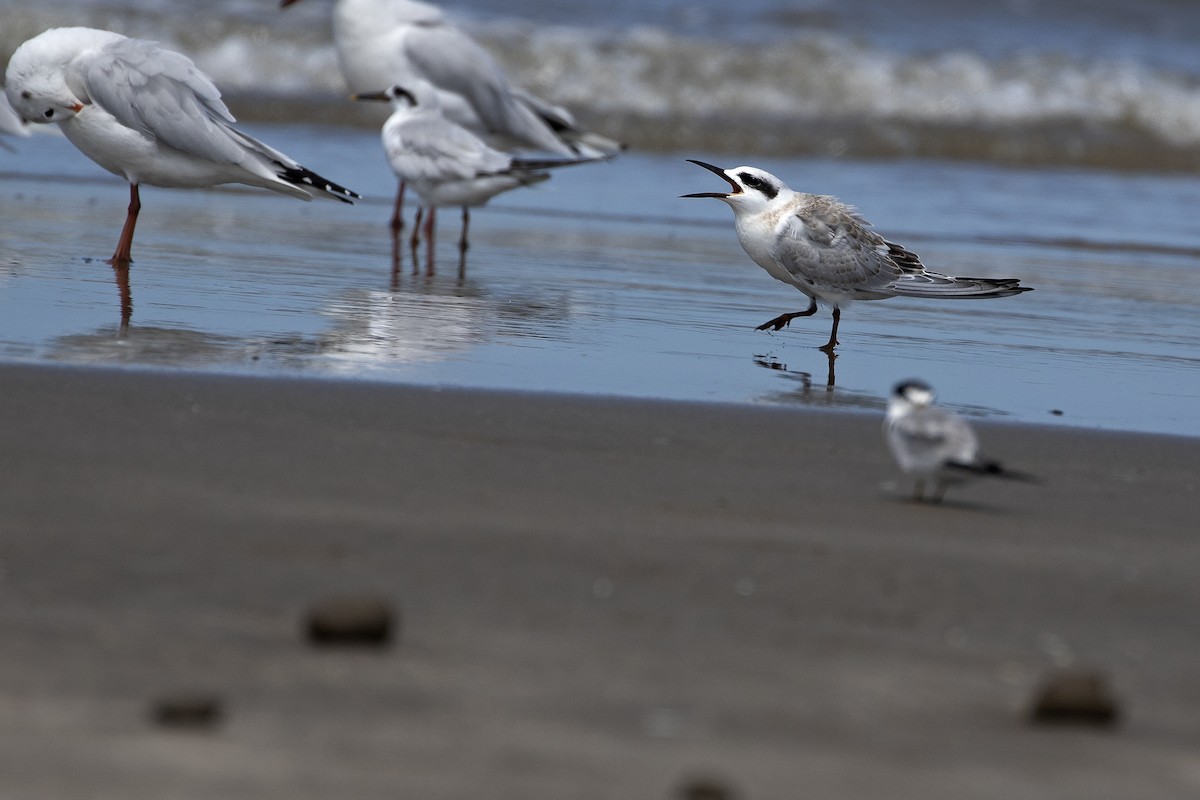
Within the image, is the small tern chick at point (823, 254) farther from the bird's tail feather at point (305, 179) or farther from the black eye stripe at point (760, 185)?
the bird's tail feather at point (305, 179)

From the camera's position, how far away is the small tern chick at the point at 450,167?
8.41m

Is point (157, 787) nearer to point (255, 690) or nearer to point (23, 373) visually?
point (255, 690)

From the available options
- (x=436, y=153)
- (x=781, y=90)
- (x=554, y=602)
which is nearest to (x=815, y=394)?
(x=554, y=602)

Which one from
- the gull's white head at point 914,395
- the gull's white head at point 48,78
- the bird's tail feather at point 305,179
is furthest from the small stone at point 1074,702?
the gull's white head at point 48,78

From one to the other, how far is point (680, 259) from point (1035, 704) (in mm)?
5767

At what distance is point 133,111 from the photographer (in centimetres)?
657

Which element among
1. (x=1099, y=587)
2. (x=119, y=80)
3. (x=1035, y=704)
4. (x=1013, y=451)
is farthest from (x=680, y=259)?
(x=1035, y=704)

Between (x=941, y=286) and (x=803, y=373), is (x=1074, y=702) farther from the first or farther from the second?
(x=941, y=286)

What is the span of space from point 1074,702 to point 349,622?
36.3 inches

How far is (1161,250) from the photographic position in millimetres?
9250

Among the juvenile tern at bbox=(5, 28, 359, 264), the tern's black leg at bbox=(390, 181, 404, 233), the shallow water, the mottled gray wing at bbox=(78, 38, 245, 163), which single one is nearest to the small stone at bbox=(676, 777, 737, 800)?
the shallow water

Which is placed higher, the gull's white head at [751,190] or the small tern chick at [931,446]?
the gull's white head at [751,190]

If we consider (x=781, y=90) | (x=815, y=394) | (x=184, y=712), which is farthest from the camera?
(x=781, y=90)

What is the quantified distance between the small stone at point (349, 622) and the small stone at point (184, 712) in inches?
12.6
